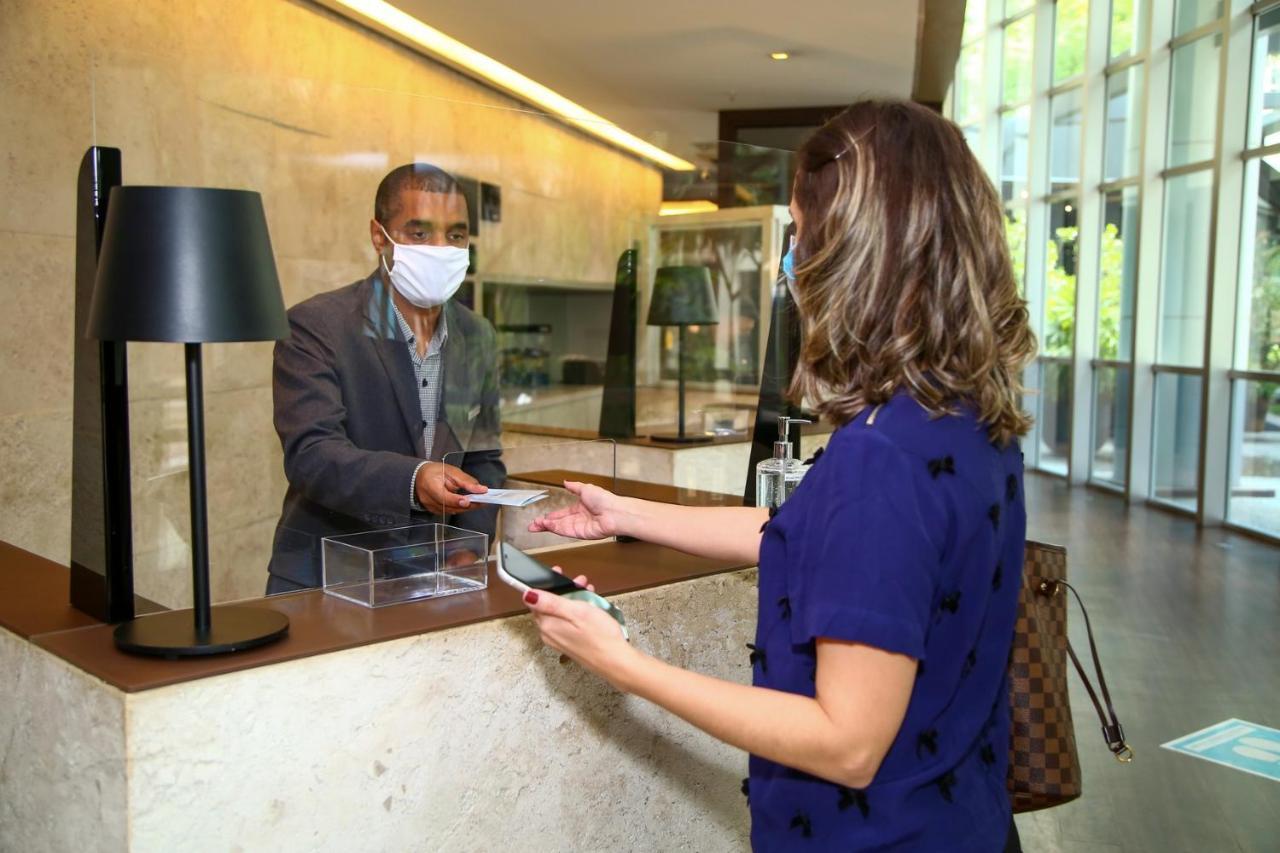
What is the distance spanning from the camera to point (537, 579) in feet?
4.89

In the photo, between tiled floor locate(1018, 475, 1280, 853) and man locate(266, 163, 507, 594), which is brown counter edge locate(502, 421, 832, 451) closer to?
man locate(266, 163, 507, 594)

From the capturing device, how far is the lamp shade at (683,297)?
2.85m

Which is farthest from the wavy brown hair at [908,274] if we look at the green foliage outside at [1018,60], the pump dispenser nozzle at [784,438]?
the green foliage outside at [1018,60]

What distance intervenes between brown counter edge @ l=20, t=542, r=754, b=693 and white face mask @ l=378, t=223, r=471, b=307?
59cm

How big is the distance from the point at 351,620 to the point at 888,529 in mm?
1011

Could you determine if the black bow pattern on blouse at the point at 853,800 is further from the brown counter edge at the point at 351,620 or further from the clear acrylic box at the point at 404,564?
the clear acrylic box at the point at 404,564

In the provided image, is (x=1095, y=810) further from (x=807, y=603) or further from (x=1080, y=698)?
(x=807, y=603)

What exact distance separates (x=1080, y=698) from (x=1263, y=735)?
72 centimetres

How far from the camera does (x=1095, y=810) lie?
Answer: 3.88 meters

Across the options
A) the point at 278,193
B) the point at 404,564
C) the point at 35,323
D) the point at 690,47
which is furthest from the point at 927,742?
the point at 690,47

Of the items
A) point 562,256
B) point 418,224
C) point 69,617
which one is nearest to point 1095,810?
point 562,256

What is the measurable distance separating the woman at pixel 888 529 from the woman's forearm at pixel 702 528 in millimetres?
459

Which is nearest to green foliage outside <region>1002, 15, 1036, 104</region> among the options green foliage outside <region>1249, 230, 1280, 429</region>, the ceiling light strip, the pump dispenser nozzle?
green foliage outside <region>1249, 230, 1280, 429</region>

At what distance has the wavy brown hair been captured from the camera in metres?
1.21
